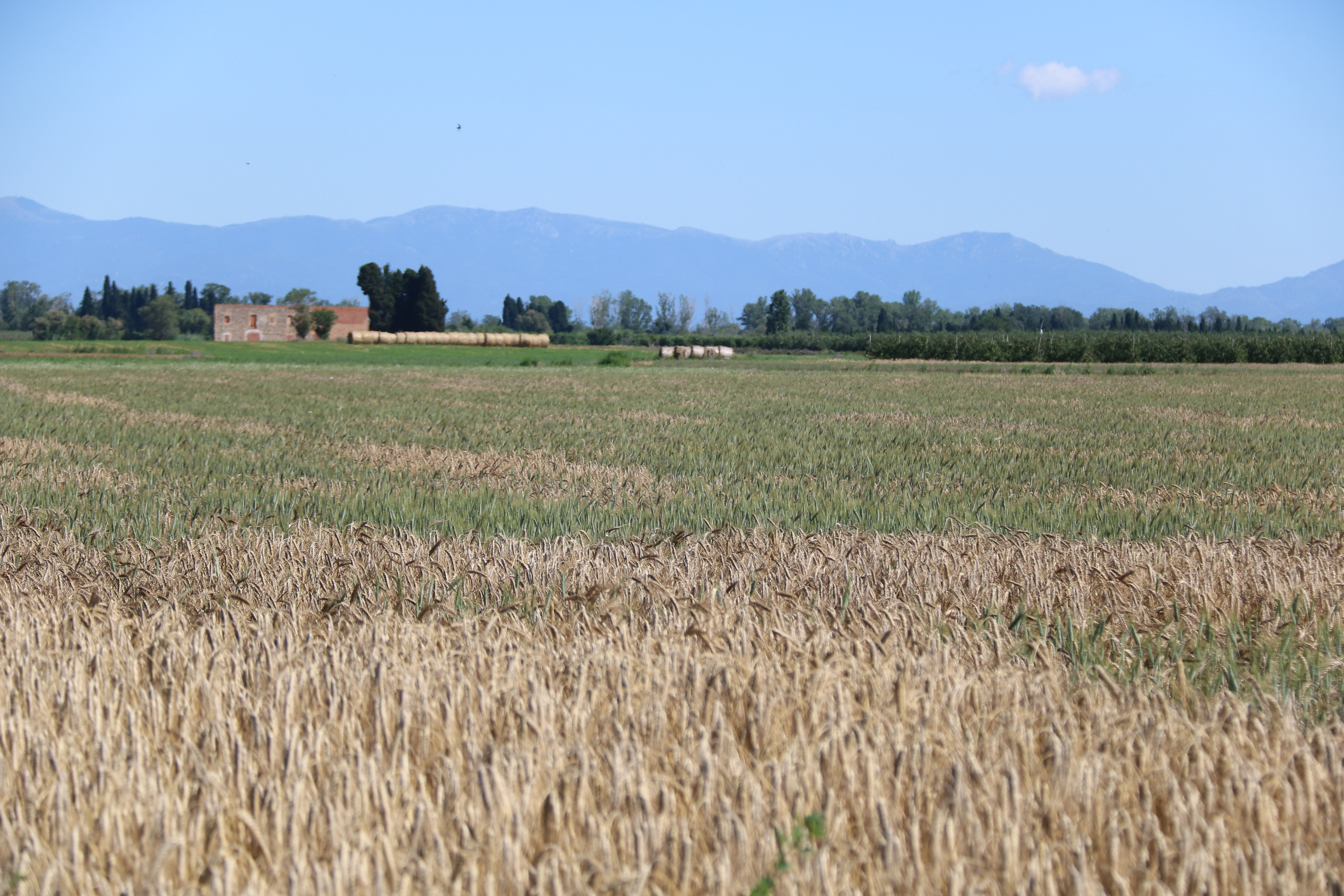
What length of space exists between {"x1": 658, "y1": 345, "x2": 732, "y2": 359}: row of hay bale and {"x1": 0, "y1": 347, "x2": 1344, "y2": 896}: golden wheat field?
201ft

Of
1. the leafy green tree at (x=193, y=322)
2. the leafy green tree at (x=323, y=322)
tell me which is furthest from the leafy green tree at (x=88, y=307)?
the leafy green tree at (x=323, y=322)

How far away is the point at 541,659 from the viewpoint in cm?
353

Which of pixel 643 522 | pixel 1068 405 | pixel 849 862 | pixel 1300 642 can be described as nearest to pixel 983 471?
pixel 643 522

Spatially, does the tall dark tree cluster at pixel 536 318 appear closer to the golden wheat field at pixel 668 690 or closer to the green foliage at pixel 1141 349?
the green foliage at pixel 1141 349

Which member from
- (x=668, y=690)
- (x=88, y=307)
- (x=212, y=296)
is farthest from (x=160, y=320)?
(x=668, y=690)

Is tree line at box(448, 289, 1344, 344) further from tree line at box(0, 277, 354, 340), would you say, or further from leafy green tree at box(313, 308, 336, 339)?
tree line at box(0, 277, 354, 340)

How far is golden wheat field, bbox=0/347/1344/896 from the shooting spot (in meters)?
2.27

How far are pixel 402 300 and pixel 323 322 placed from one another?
30.8 feet

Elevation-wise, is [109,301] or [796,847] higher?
[109,301]

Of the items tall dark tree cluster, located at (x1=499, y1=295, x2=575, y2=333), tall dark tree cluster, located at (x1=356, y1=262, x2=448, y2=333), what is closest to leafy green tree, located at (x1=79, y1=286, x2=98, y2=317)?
tall dark tree cluster, located at (x1=356, y1=262, x2=448, y2=333)

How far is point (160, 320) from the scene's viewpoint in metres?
130

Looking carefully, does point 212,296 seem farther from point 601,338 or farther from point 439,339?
point 439,339

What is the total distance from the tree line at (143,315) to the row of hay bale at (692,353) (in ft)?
165

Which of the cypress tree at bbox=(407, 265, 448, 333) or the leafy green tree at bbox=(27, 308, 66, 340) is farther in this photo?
the leafy green tree at bbox=(27, 308, 66, 340)
